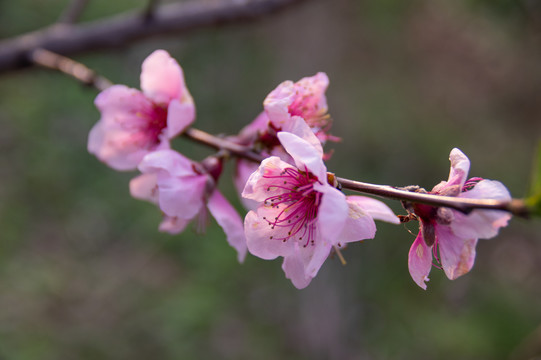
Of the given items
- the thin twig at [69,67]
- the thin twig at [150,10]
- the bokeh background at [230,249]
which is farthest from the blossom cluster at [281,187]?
the bokeh background at [230,249]

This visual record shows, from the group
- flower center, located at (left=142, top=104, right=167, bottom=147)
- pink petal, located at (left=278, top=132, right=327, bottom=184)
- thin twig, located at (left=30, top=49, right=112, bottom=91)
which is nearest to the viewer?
pink petal, located at (left=278, top=132, right=327, bottom=184)

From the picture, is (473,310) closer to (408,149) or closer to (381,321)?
(381,321)

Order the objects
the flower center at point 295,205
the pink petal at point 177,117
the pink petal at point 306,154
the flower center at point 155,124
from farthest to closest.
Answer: the flower center at point 155,124 → the pink petal at point 177,117 → the flower center at point 295,205 → the pink petal at point 306,154

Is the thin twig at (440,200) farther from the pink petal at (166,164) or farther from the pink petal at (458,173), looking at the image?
the pink petal at (166,164)

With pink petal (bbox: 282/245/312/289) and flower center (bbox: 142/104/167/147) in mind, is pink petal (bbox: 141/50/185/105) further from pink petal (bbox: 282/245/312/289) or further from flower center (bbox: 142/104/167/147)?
pink petal (bbox: 282/245/312/289)

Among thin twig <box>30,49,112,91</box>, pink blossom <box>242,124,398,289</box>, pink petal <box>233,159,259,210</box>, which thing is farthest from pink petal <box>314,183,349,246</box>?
thin twig <box>30,49,112,91</box>
